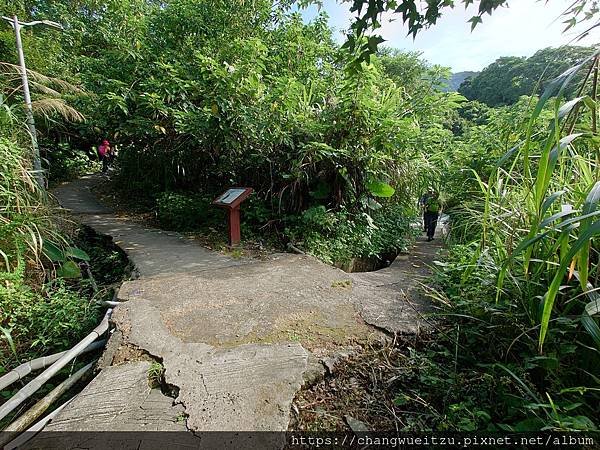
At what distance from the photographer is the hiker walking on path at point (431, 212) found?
6273mm

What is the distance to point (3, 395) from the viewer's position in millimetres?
2082

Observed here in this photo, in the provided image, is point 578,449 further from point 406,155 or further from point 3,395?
point 406,155

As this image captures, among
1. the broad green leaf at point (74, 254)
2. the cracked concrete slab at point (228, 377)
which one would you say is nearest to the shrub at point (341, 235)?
the cracked concrete slab at point (228, 377)

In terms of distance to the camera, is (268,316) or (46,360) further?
(268,316)

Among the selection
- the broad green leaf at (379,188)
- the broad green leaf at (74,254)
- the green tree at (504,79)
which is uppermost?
the green tree at (504,79)

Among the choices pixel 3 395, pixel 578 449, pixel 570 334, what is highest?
pixel 570 334

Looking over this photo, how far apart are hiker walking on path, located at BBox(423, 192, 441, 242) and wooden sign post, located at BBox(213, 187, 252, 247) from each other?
3.89m

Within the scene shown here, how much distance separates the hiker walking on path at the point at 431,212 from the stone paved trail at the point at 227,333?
3.15 m

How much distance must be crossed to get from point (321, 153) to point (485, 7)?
9.33 feet

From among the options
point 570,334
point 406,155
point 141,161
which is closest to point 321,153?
point 406,155

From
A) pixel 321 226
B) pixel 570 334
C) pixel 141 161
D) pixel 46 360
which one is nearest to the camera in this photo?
pixel 570 334

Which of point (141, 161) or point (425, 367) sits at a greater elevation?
point (141, 161)

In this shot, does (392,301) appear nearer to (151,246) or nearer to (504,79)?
(151,246)

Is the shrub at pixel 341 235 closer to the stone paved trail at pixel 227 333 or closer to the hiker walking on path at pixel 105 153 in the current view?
the stone paved trail at pixel 227 333
